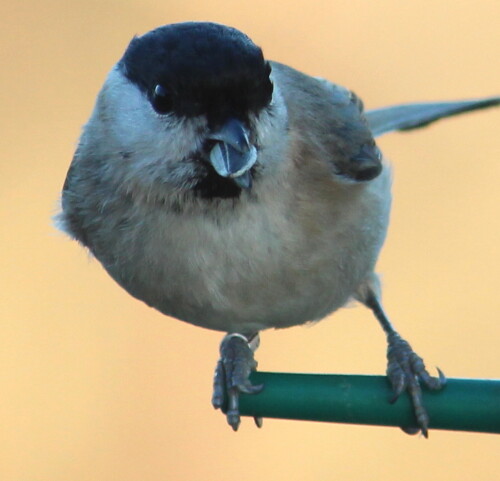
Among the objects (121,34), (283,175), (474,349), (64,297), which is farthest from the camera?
(121,34)

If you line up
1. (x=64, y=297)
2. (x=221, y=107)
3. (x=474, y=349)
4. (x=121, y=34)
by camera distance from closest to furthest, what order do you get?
(x=221, y=107) → (x=474, y=349) → (x=64, y=297) → (x=121, y=34)

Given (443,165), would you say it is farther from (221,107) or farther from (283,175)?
(221,107)

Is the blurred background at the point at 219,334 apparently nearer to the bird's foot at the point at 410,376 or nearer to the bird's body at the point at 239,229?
the bird's foot at the point at 410,376

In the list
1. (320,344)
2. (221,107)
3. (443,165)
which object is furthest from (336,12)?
(221,107)

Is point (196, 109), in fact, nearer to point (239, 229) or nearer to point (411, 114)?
point (239, 229)

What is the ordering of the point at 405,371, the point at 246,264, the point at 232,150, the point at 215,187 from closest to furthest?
the point at 232,150, the point at 215,187, the point at 246,264, the point at 405,371

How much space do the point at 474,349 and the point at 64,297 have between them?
108 cm

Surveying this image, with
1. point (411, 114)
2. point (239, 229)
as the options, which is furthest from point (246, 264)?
point (411, 114)

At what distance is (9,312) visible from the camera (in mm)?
3135

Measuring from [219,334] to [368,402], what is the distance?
1.57 meters

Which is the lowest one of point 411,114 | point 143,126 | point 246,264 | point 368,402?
point 368,402

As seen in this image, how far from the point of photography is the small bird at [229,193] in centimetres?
163

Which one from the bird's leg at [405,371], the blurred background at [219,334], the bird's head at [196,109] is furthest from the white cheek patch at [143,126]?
the blurred background at [219,334]

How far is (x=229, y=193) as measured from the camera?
5.72 ft
